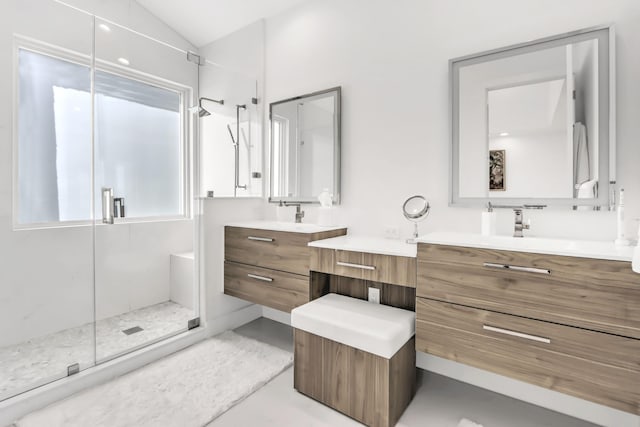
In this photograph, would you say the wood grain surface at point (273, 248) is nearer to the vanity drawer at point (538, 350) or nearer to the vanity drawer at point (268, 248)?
the vanity drawer at point (268, 248)

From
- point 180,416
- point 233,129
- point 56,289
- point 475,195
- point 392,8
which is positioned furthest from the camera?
point 233,129

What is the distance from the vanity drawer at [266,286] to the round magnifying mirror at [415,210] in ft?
2.45

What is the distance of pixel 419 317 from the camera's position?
1554mm

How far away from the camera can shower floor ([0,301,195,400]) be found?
170cm

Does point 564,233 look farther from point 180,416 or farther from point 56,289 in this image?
point 56,289

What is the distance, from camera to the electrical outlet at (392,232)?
2.11 meters

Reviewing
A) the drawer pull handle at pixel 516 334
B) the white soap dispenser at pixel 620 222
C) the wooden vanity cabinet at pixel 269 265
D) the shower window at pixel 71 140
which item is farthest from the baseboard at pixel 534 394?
the shower window at pixel 71 140

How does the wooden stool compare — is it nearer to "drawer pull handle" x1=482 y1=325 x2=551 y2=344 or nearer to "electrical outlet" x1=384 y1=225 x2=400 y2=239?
"drawer pull handle" x1=482 y1=325 x2=551 y2=344

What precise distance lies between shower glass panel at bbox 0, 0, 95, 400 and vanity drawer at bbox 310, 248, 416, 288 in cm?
146

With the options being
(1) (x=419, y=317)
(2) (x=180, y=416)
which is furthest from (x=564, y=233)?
(2) (x=180, y=416)

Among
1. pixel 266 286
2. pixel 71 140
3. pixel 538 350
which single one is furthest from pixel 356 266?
pixel 71 140

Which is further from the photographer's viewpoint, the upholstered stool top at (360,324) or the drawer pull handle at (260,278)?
the drawer pull handle at (260,278)

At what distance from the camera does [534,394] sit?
1.66m

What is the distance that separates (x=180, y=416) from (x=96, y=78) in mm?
2008
